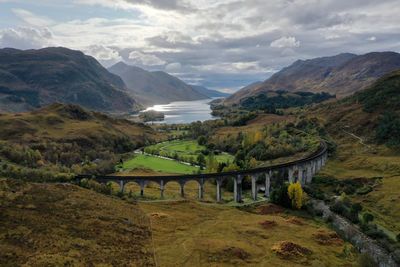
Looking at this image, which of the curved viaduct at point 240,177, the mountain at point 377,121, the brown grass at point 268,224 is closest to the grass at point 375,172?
the mountain at point 377,121

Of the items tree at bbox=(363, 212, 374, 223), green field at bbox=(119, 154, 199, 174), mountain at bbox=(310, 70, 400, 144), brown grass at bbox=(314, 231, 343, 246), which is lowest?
green field at bbox=(119, 154, 199, 174)

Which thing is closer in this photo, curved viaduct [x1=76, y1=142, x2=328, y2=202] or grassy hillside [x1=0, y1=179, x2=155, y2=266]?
grassy hillside [x1=0, y1=179, x2=155, y2=266]

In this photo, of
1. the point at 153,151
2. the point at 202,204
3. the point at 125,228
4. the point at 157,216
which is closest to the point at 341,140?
the point at 153,151

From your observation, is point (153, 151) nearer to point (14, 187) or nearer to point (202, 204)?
point (202, 204)

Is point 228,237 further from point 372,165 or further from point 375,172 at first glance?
point 372,165

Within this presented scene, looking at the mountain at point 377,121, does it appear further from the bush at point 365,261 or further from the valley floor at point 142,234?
the bush at point 365,261

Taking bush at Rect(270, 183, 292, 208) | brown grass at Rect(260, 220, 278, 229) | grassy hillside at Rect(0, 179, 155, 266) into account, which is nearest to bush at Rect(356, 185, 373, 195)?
bush at Rect(270, 183, 292, 208)

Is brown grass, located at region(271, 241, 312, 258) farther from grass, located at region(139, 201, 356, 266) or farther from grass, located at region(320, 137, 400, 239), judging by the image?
grass, located at region(320, 137, 400, 239)

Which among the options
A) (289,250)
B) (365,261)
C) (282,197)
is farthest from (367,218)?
(289,250)
